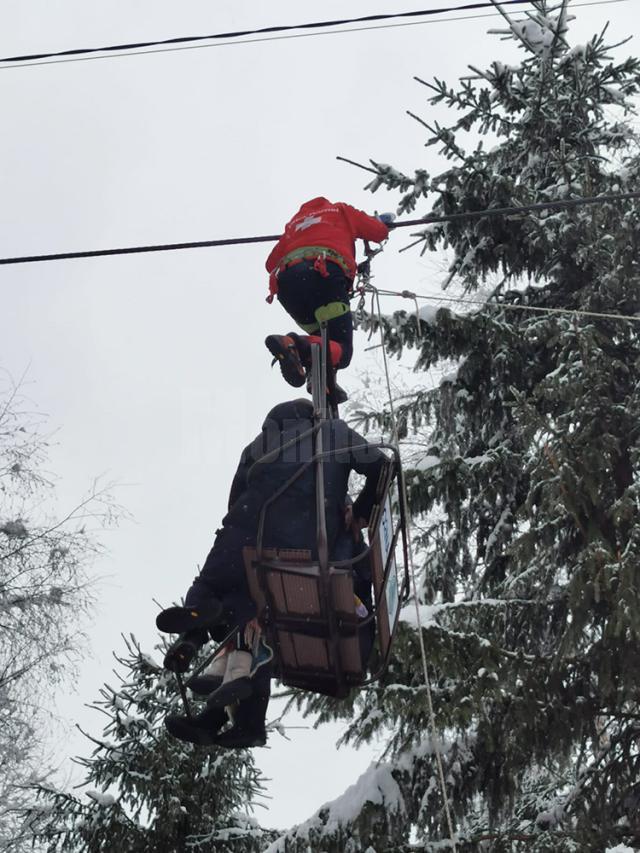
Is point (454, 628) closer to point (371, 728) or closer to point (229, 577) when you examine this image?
point (371, 728)

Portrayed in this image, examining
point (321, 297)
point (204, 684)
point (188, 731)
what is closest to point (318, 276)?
point (321, 297)

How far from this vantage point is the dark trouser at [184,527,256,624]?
246 inches

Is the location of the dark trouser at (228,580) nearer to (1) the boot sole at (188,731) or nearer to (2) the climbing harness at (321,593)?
(2) the climbing harness at (321,593)

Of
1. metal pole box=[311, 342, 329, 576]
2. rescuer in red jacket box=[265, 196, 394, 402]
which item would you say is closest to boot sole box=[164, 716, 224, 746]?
metal pole box=[311, 342, 329, 576]

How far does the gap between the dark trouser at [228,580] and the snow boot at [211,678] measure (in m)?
0.19

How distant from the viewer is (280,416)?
263 inches

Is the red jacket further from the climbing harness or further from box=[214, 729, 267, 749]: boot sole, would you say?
box=[214, 729, 267, 749]: boot sole

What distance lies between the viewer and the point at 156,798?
30.6 feet

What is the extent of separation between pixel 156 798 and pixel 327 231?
484 cm

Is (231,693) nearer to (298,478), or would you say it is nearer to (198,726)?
(198,726)

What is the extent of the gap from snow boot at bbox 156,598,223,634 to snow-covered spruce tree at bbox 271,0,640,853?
1.88m

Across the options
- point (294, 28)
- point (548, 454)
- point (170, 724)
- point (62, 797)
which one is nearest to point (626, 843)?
point (548, 454)

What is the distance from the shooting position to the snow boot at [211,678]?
6.09 metres

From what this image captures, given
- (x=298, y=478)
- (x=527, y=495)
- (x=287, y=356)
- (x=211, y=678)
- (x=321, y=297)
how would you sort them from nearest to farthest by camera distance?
(x=211, y=678) < (x=298, y=478) < (x=287, y=356) < (x=321, y=297) < (x=527, y=495)
